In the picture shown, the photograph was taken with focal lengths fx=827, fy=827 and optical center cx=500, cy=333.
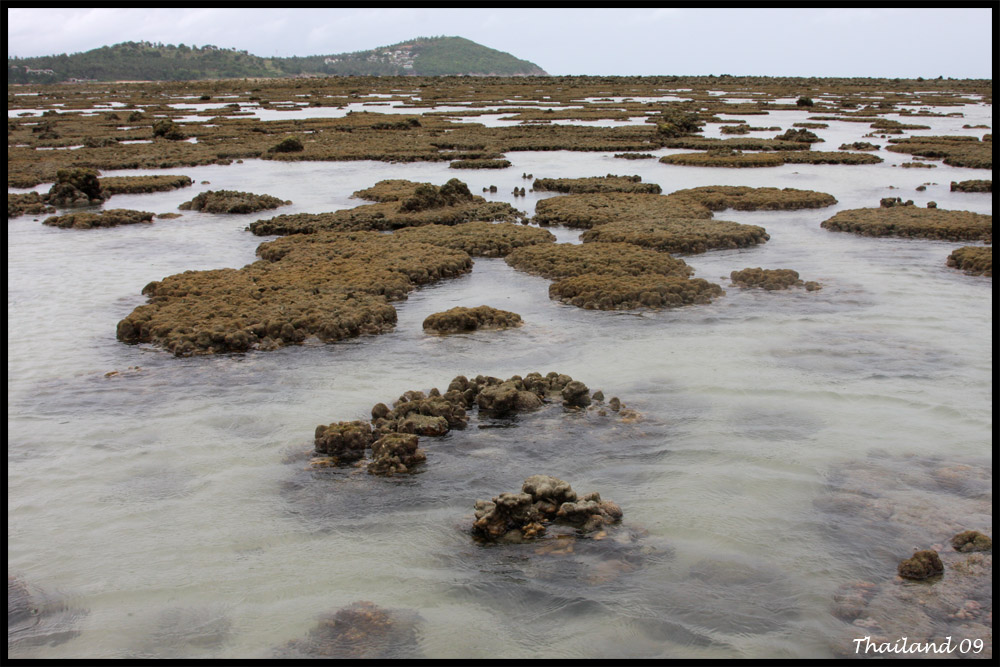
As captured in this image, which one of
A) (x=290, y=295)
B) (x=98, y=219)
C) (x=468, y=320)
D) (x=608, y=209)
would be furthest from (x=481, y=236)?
(x=98, y=219)

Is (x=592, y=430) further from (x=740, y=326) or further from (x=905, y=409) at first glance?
(x=740, y=326)

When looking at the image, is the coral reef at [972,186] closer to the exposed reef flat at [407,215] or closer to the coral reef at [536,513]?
the exposed reef flat at [407,215]

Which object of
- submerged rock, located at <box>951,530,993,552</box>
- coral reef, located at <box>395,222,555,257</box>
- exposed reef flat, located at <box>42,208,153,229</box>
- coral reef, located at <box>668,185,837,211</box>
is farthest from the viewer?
coral reef, located at <box>668,185,837,211</box>

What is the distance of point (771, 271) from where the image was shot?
18391mm

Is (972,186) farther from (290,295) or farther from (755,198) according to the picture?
(290,295)

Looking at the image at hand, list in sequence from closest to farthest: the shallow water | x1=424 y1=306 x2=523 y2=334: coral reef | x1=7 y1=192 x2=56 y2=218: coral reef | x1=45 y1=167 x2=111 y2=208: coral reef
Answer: the shallow water < x1=424 y1=306 x2=523 y2=334: coral reef < x1=7 y1=192 x2=56 y2=218: coral reef < x1=45 y1=167 x2=111 y2=208: coral reef

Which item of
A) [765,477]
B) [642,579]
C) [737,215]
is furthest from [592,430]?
[737,215]

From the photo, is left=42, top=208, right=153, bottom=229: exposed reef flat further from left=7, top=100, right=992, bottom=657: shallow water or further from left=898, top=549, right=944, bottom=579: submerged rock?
left=898, top=549, right=944, bottom=579: submerged rock

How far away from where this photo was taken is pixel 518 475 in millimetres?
9875

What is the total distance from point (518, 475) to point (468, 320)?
595 centimetres

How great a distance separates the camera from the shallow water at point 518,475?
24.4ft

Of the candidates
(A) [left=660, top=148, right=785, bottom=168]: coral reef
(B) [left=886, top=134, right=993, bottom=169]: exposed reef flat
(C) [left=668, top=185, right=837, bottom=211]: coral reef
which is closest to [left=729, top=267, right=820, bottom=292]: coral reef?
(C) [left=668, top=185, right=837, bottom=211]: coral reef

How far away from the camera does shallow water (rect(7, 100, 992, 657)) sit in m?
7.43

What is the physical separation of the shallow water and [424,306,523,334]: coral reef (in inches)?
12.7
